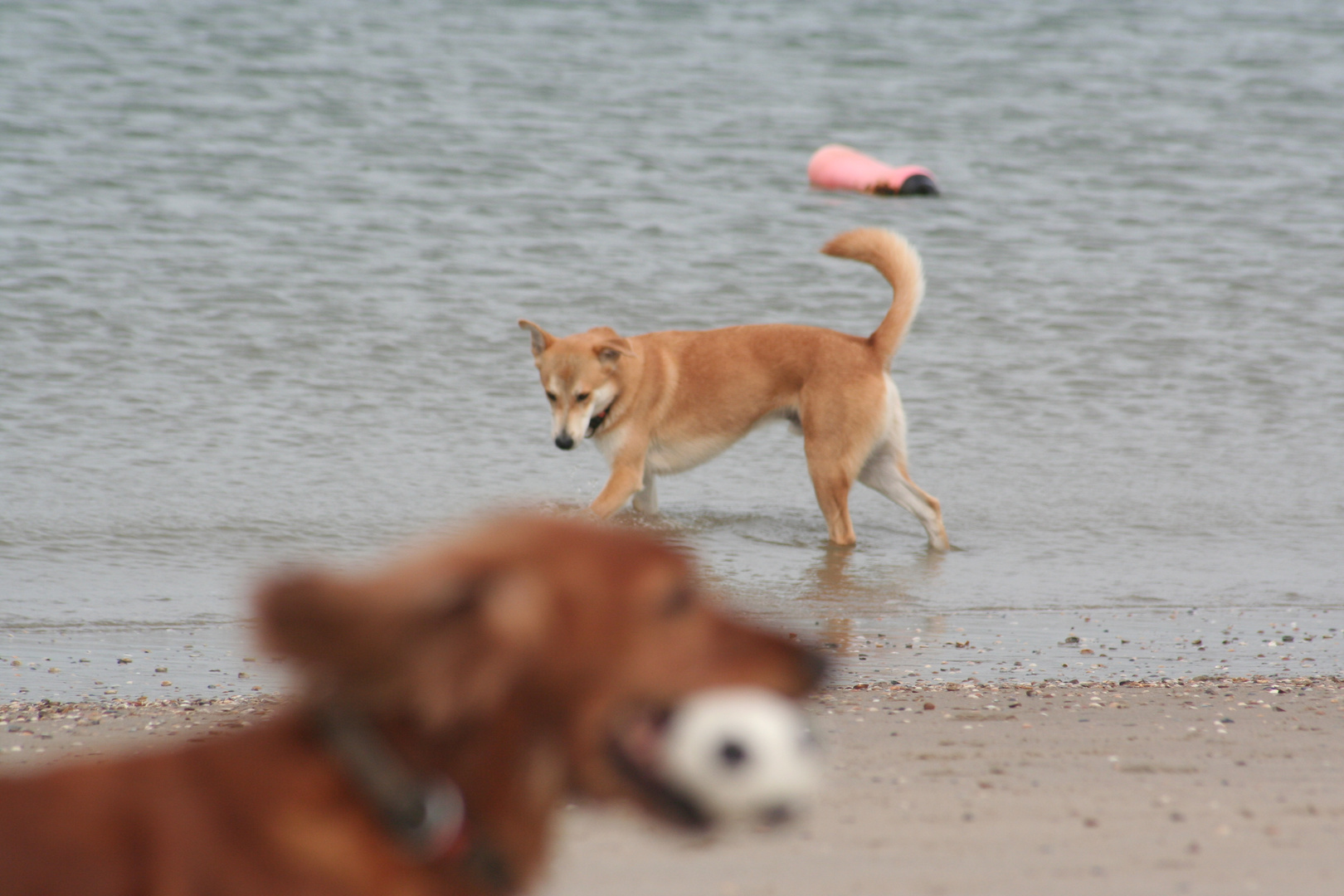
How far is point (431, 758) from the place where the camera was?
57.6 inches

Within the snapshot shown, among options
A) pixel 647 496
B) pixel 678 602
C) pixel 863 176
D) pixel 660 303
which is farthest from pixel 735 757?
pixel 863 176

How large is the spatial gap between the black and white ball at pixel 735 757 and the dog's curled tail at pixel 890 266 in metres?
6.45

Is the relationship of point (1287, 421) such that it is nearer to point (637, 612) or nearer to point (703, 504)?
point (703, 504)

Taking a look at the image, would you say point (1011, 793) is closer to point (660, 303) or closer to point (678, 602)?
point (678, 602)

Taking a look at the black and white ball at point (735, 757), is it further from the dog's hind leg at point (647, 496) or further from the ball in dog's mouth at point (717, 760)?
the dog's hind leg at point (647, 496)

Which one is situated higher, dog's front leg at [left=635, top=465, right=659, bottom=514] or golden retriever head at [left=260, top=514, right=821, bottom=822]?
golden retriever head at [left=260, top=514, right=821, bottom=822]

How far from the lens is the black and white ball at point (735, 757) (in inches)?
57.2

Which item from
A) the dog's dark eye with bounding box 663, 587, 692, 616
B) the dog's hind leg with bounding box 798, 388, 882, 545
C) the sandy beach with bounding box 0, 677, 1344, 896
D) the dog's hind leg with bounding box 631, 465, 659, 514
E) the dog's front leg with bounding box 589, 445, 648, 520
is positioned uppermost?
A: the dog's dark eye with bounding box 663, 587, 692, 616

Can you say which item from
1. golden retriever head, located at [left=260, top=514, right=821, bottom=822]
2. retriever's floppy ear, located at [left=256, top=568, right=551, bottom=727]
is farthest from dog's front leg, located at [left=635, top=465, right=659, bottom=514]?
retriever's floppy ear, located at [left=256, top=568, right=551, bottom=727]

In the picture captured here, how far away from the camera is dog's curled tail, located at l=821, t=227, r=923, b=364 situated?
7.87 meters

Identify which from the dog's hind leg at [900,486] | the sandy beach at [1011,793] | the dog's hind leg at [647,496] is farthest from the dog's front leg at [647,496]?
the sandy beach at [1011,793]

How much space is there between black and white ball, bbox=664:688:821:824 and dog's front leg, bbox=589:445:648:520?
6.54 metres

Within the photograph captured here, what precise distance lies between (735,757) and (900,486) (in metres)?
6.59

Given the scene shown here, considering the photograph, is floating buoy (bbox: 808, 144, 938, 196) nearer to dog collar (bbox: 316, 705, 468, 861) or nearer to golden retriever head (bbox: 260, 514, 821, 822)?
golden retriever head (bbox: 260, 514, 821, 822)
